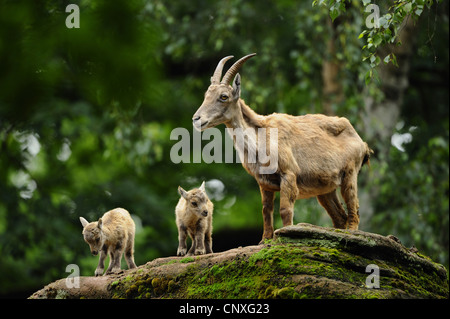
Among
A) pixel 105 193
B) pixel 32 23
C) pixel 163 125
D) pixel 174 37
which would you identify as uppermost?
pixel 174 37

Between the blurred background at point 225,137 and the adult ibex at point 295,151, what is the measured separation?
3.28ft

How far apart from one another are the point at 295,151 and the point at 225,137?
30.3ft

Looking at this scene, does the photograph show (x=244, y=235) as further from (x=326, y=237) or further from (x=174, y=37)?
(x=326, y=237)

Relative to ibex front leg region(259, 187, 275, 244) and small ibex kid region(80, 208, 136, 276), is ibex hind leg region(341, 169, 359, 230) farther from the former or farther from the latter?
small ibex kid region(80, 208, 136, 276)

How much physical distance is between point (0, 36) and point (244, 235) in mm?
15481

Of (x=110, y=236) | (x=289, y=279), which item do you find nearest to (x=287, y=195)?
(x=289, y=279)

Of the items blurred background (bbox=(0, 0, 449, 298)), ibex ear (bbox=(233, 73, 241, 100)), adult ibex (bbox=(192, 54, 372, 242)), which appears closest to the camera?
adult ibex (bbox=(192, 54, 372, 242))

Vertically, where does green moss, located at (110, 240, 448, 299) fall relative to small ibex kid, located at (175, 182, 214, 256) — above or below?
below

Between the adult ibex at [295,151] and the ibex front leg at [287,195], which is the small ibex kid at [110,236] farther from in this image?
the ibex front leg at [287,195]

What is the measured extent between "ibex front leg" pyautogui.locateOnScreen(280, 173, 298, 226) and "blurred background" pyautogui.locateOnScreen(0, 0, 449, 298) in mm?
1300

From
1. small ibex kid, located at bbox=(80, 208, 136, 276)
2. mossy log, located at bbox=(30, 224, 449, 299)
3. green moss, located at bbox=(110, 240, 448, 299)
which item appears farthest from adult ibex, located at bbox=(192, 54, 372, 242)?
small ibex kid, located at bbox=(80, 208, 136, 276)

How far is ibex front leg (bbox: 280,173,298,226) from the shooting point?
6055mm

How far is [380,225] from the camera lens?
11906 millimetres
